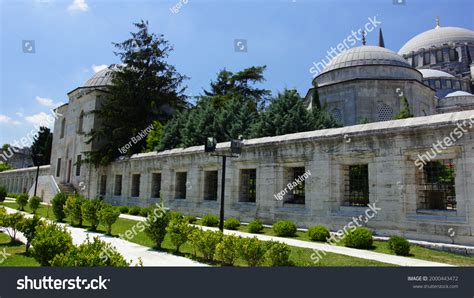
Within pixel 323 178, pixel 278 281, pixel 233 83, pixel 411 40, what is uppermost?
pixel 411 40

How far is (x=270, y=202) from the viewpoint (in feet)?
48.1

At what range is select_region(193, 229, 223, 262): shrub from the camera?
823 centimetres

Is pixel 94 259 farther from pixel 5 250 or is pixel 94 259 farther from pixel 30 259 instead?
pixel 5 250

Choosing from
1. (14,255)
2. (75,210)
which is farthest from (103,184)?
(14,255)

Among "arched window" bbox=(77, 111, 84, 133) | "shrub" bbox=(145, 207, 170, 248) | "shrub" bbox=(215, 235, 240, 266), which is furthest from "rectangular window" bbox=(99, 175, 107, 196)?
"shrub" bbox=(215, 235, 240, 266)

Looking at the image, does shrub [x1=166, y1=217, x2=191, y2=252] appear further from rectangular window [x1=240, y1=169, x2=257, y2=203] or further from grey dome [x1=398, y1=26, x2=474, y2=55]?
grey dome [x1=398, y1=26, x2=474, y2=55]

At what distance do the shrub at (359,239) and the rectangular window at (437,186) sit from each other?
240 centimetres

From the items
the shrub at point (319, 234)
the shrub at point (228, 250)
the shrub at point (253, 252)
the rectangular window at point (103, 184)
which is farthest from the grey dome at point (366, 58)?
the shrub at point (253, 252)

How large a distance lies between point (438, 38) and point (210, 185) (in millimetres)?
62969

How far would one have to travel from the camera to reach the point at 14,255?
9.23 meters

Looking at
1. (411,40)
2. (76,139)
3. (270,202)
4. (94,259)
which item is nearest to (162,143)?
(270,202)

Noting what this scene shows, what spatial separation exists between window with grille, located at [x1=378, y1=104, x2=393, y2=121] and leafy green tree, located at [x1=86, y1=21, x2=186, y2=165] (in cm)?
2031

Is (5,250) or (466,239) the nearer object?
(466,239)

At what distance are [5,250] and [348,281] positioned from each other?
34.7 feet
